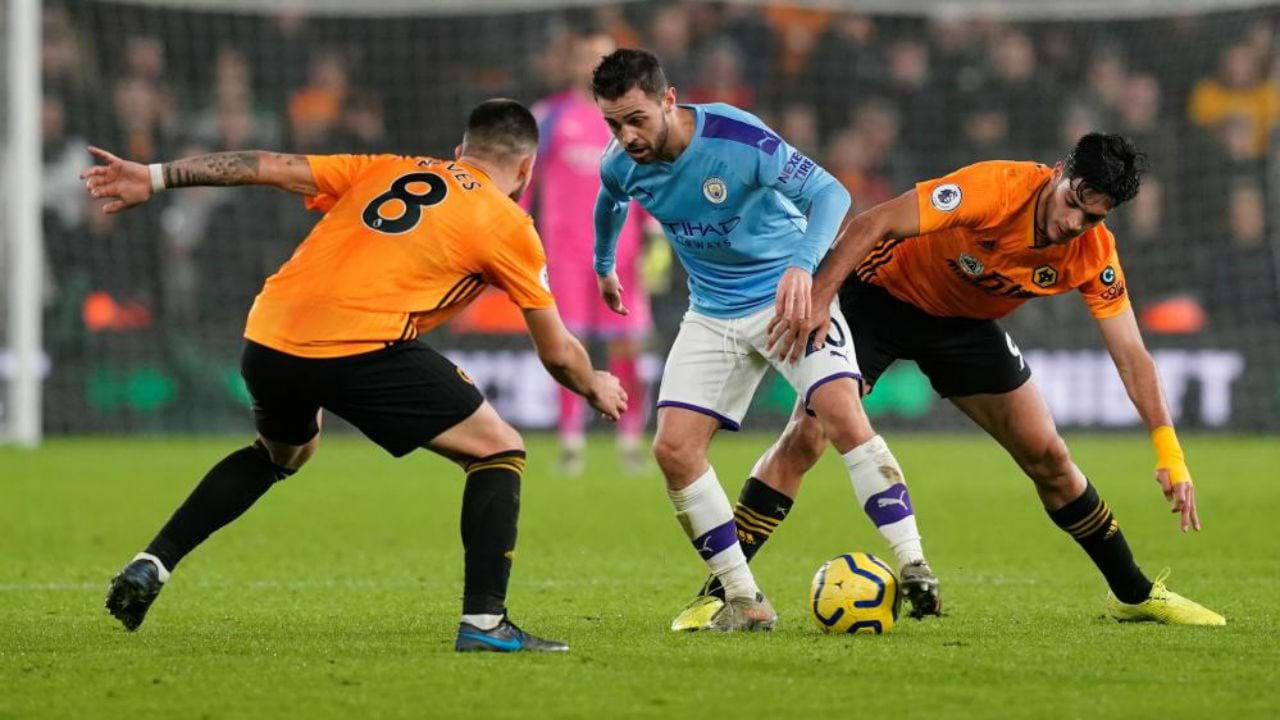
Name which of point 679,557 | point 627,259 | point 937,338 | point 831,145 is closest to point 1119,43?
point 831,145

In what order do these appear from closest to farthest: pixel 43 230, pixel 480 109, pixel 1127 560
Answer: pixel 480 109
pixel 1127 560
pixel 43 230

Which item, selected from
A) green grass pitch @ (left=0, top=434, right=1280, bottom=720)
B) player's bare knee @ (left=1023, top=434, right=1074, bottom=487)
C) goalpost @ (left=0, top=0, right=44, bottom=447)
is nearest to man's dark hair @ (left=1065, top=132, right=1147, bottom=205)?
player's bare knee @ (left=1023, top=434, right=1074, bottom=487)

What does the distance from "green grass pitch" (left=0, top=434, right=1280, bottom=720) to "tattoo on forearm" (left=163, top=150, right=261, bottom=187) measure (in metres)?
1.36

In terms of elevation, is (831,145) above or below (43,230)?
above

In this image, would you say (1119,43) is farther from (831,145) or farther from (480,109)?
(480,109)

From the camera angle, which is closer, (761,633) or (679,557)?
(761,633)

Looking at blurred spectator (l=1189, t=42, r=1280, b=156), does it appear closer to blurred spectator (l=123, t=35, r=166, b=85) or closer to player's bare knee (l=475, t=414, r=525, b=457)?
blurred spectator (l=123, t=35, r=166, b=85)

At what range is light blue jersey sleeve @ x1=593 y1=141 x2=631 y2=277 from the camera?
6.67 m

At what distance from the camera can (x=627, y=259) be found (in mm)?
13516

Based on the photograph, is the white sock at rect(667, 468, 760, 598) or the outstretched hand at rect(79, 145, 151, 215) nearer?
the outstretched hand at rect(79, 145, 151, 215)

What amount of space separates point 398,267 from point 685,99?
12599mm

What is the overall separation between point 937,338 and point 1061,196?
0.83 metres

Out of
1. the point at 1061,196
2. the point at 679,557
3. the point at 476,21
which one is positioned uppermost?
the point at 476,21

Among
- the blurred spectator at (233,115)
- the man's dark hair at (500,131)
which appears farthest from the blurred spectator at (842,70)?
the man's dark hair at (500,131)
